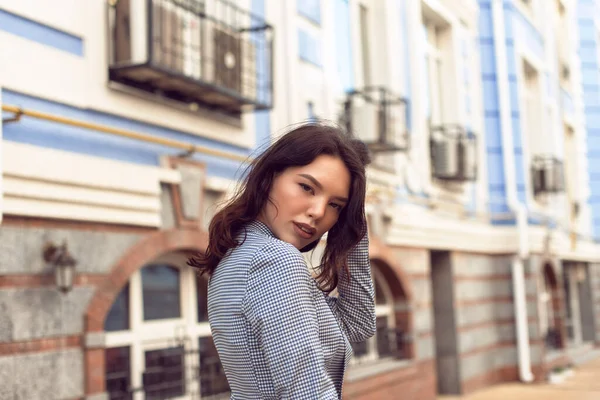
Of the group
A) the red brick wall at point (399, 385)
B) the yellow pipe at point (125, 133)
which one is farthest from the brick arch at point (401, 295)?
the yellow pipe at point (125, 133)

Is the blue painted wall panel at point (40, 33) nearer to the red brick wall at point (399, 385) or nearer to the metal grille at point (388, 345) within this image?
the red brick wall at point (399, 385)

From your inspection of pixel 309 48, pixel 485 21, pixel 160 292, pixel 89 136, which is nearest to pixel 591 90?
Answer: pixel 485 21

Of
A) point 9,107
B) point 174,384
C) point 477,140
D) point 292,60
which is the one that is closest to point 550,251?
point 477,140

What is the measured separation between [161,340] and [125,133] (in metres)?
1.60

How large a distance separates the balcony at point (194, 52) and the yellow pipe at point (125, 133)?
0.33 metres

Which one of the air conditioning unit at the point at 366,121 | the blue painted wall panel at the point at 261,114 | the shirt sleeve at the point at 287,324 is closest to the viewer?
the shirt sleeve at the point at 287,324

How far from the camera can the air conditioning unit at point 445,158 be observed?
1100cm

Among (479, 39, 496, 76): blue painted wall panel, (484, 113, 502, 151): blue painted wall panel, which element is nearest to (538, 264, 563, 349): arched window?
(484, 113, 502, 151): blue painted wall panel

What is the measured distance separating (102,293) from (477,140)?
843 cm

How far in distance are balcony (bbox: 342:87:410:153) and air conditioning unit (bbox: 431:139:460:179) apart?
4.73 ft

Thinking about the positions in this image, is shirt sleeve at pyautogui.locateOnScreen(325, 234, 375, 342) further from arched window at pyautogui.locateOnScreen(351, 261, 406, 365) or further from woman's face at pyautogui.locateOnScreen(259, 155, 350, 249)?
arched window at pyautogui.locateOnScreen(351, 261, 406, 365)

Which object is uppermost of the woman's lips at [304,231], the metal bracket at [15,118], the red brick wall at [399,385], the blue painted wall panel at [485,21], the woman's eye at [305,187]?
the blue painted wall panel at [485,21]

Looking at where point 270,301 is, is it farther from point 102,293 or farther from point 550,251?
point 550,251

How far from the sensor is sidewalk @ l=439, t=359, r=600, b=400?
11.3m
